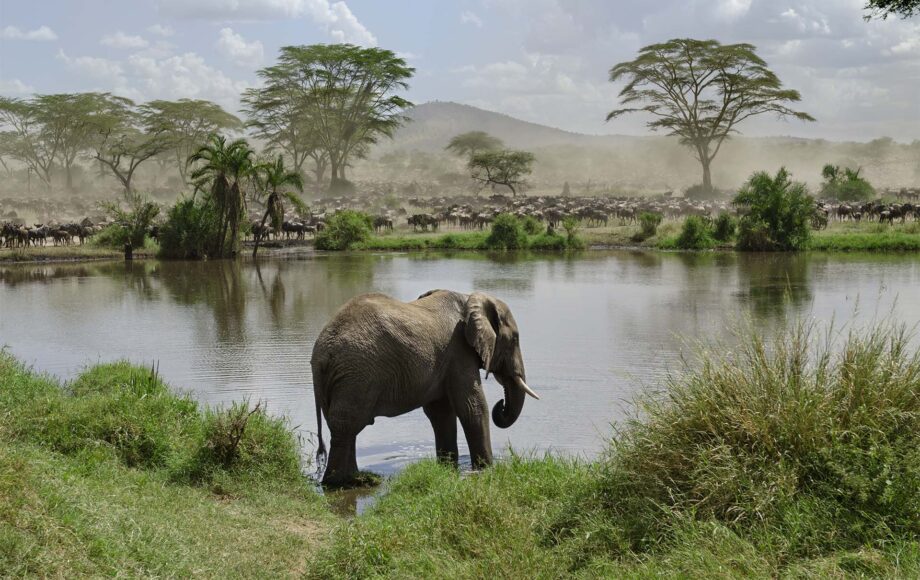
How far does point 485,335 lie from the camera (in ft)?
25.9

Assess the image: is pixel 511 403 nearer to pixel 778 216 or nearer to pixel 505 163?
pixel 778 216

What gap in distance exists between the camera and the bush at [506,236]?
36.7 meters

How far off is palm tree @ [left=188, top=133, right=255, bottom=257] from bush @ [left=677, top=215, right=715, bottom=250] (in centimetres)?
1513

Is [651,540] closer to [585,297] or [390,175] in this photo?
[585,297]

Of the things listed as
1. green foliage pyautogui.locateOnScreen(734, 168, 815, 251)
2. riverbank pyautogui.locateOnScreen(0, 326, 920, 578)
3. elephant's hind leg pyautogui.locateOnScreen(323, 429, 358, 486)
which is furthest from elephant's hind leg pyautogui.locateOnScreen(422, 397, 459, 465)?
green foliage pyautogui.locateOnScreen(734, 168, 815, 251)

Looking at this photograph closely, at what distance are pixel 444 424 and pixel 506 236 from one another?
93.8ft

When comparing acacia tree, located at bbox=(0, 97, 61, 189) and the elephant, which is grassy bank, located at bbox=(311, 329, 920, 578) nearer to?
the elephant

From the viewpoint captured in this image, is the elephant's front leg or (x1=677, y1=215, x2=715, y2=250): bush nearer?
the elephant's front leg

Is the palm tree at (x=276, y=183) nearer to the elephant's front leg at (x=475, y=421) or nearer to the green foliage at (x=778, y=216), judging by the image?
the green foliage at (x=778, y=216)

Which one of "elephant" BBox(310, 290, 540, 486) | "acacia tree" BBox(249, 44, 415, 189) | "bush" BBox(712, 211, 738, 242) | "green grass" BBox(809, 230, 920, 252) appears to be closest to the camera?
"elephant" BBox(310, 290, 540, 486)

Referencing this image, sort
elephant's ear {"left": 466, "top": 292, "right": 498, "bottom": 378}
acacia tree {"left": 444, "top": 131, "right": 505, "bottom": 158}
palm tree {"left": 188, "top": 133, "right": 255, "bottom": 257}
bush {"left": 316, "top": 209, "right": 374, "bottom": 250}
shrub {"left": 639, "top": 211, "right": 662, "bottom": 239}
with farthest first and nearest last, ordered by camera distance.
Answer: acacia tree {"left": 444, "top": 131, "right": 505, "bottom": 158}
bush {"left": 316, "top": 209, "right": 374, "bottom": 250}
shrub {"left": 639, "top": 211, "right": 662, "bottom": 239}
palm tree {"left": 188, "top": 133, "right": 255, "bottom": 257}
elephant's ear {"left": 466, "top": 292, "right": 498, "bottom": 378}

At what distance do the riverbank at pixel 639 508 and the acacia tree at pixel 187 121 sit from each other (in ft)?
192

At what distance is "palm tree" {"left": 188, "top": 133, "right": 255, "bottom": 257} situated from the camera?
3156 cm

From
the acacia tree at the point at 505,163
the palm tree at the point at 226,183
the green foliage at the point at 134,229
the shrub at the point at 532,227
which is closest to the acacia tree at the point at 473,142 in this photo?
the acacia tree at the point at 505,163
